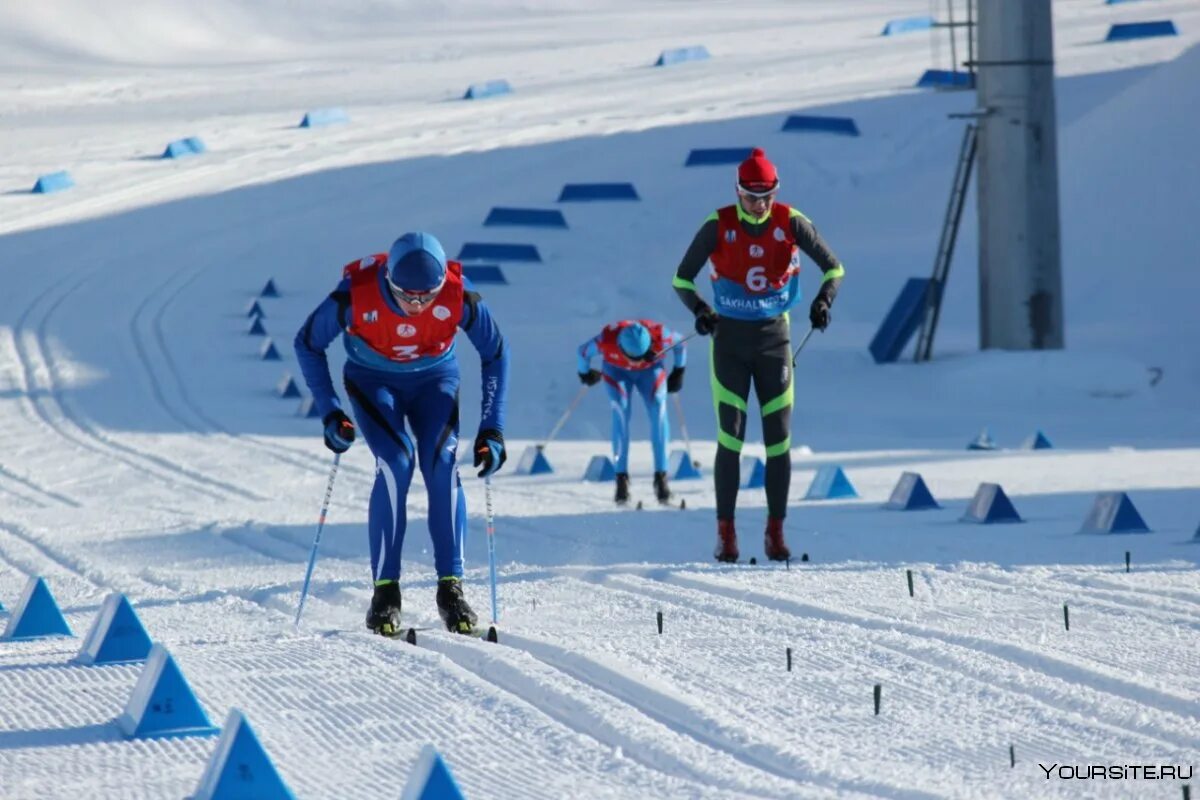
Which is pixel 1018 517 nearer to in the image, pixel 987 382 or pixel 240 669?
pixel 240 669

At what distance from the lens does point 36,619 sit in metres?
7.89

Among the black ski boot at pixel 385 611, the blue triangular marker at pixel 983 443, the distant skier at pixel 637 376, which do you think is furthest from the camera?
the blue triangular marker at pixel 983 443

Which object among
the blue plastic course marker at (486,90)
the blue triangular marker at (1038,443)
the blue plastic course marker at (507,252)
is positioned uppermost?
the blue plastic course marker at (486,90)

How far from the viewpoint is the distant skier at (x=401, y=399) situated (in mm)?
7367

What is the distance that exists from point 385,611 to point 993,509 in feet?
14.1

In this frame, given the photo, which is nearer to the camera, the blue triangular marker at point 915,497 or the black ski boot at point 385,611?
the black ski boot at point 385,611

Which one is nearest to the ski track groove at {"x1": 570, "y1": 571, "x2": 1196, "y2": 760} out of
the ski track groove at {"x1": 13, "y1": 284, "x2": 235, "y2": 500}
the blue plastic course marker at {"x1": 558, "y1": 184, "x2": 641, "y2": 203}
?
the ski track groove at {"x1": 13, "y1": 284, "x2": 235, "y2": 500}

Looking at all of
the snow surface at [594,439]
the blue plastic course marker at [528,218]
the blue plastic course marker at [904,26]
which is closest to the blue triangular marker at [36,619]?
the snow surface at [594,439]

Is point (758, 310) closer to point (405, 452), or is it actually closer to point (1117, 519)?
point (1117, 519)

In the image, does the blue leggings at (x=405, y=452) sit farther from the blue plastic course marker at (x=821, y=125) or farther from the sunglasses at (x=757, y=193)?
the blue plastic course marker at (x=821, y=125)

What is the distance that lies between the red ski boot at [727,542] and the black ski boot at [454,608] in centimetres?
213

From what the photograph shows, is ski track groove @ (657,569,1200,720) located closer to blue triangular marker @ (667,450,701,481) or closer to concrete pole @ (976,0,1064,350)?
blue triangular marker @ (667,450,701,481)

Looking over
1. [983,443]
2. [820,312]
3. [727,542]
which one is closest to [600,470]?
[983,443]

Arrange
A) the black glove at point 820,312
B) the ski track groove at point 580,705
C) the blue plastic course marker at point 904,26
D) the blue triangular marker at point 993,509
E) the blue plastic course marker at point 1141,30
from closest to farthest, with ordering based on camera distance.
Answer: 1. the ski track groove at point 580,705
2. the black glove at point 820,312
3. the blue triangular marker at point 993,509
4. the blue plastic course marker at point 1141,30
5. the blue plastic course marker at point 904,26
